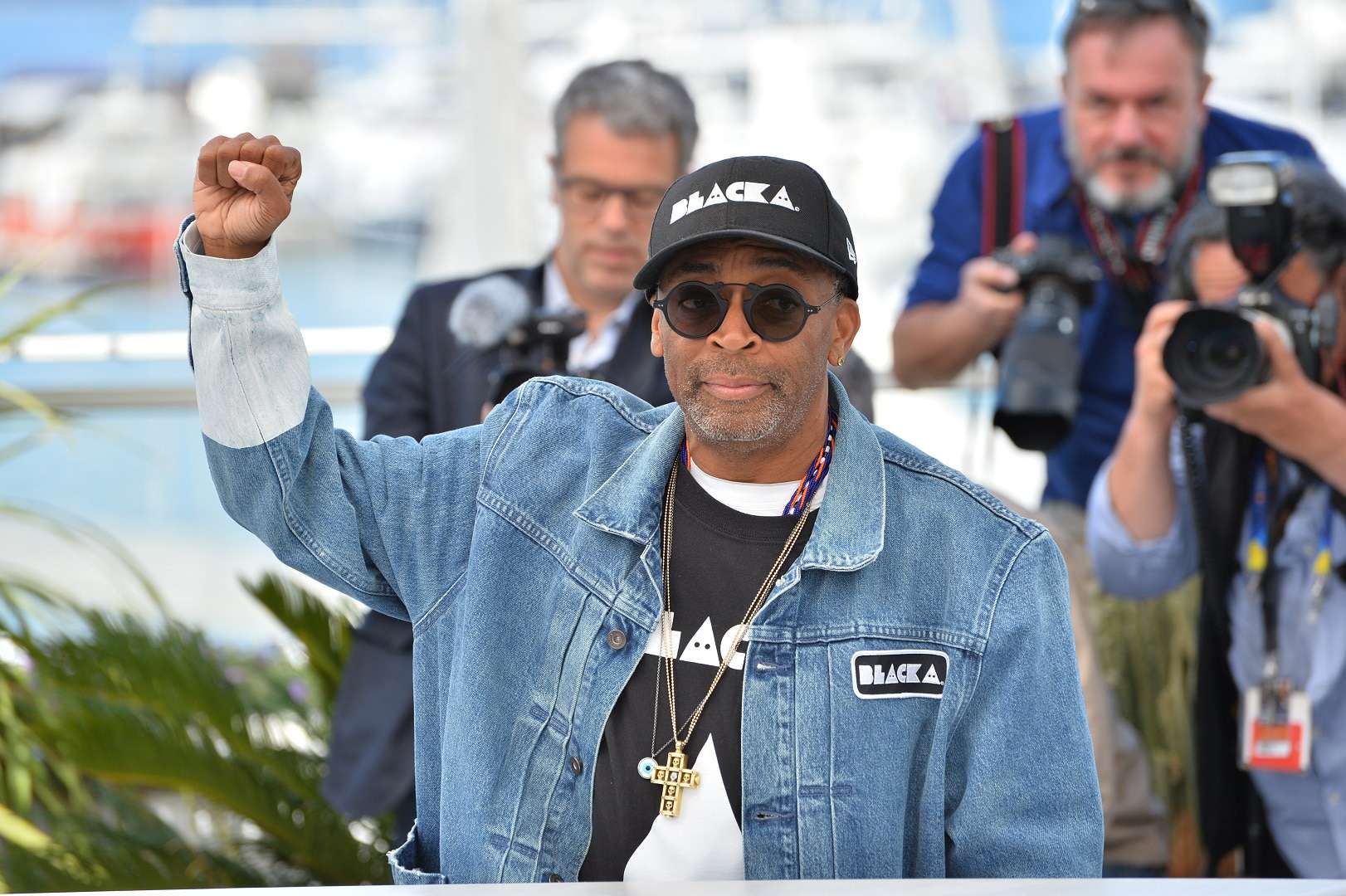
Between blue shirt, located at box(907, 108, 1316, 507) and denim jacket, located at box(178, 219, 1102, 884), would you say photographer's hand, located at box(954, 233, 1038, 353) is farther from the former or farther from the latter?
denim jacket, located at box(178, 219, 1102, 884)

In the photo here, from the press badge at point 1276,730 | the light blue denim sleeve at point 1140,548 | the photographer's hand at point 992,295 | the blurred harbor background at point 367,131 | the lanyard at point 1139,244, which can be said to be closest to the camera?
the press badge at point 1276,730

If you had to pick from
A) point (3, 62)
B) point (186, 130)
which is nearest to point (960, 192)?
point (186, 130)

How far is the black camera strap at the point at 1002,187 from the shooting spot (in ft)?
12.0

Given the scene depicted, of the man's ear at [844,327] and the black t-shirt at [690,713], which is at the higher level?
the man's ear at [844,327]

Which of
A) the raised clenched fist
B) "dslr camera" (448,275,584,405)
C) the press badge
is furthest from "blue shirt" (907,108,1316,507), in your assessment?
the raised clenched fist

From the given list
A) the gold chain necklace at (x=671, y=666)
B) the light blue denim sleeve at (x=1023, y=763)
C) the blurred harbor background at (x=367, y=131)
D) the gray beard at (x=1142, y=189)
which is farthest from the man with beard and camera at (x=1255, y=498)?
the blurred harbor background at (x=367, y=131)

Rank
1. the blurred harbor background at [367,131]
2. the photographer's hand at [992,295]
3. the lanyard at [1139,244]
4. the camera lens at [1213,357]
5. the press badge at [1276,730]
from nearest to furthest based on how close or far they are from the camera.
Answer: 1. the camera lens at [1213,357]
2. the press badge at [1276,730]
3. the photographer's hand at [992,295]
4. the lanyard at [1139,244]
5. the blurred harbor background at [367,131]

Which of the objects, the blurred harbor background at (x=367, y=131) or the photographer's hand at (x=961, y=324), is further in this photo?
the blurred harbor background at (x=367, y=131)

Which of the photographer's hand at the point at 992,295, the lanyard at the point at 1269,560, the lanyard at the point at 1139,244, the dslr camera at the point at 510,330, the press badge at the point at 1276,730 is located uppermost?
the lanyard at the point at 1139,244

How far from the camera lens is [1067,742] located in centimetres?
191

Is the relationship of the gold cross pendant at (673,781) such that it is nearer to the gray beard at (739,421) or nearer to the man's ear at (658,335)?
the gray beard at (739,421)

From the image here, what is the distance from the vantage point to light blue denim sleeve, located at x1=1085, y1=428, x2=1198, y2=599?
10.3 feet

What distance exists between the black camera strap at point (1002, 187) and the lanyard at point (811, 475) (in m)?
1.70

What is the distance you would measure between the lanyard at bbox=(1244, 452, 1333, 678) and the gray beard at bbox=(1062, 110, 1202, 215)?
70 cm
